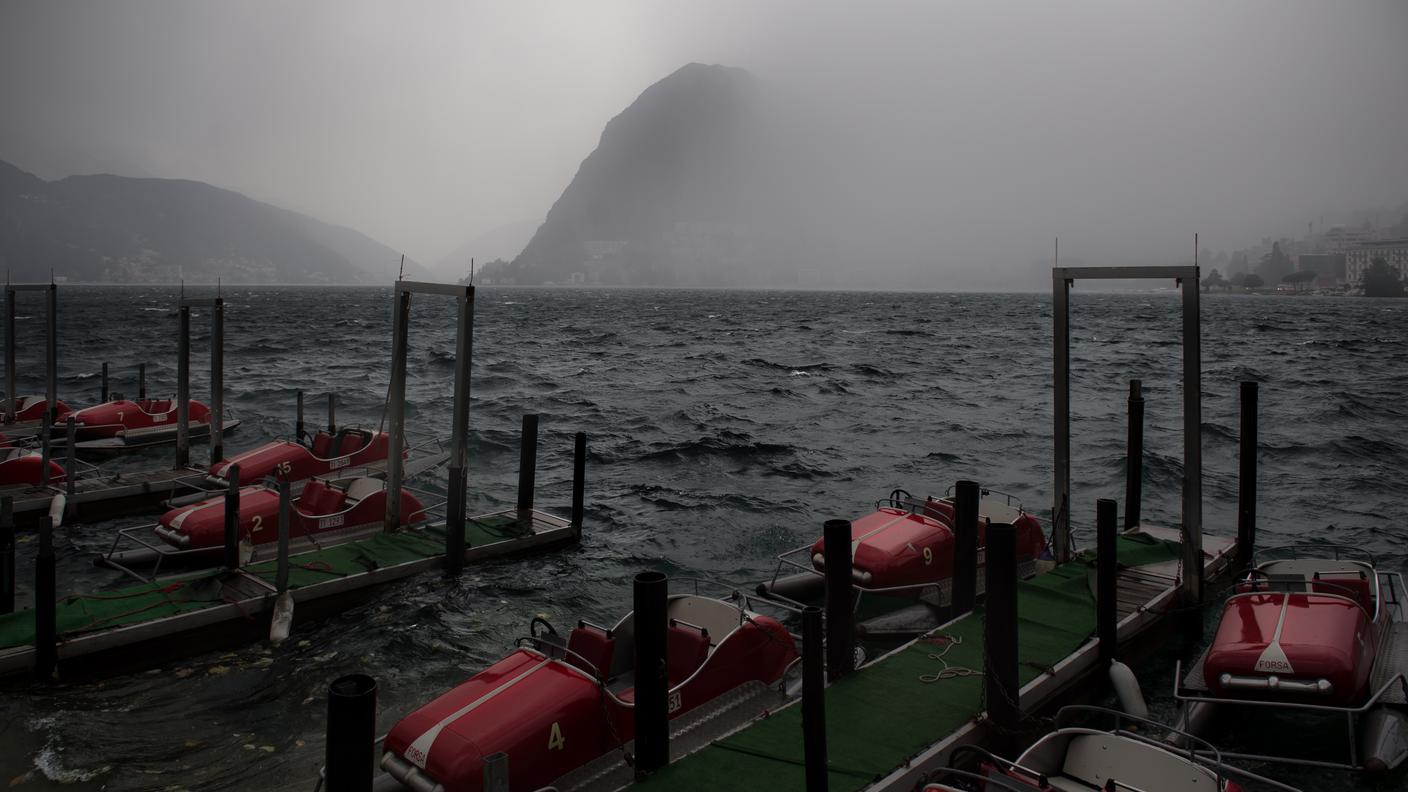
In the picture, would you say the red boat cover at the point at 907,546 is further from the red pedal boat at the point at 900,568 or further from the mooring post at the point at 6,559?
the mooring post at the point at 6,559

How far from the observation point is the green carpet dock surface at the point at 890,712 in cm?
946

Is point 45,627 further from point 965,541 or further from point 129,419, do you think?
point 129,419

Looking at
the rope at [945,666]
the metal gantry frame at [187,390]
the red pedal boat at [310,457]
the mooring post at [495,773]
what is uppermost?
the metal gantry frame at [187,390]

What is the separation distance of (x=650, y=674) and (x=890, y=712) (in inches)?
122

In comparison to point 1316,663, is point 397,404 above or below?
above

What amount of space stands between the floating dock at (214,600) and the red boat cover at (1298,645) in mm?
12602

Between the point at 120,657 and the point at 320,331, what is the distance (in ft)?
273

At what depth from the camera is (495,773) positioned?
817 cm

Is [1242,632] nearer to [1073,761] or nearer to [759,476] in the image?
[1073,761]

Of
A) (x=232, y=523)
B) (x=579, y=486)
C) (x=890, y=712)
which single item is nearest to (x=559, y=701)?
(x=890, y=712)

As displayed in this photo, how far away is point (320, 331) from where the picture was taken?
91125 mm

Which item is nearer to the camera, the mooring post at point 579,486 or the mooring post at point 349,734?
the mooring post at point 349,734

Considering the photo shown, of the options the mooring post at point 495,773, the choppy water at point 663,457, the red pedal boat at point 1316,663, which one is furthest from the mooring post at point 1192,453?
the mooring post at point 495,773

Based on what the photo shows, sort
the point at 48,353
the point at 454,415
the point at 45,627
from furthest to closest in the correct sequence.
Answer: the point at 48,353 < the point at 454,415 < the point at 45,627
